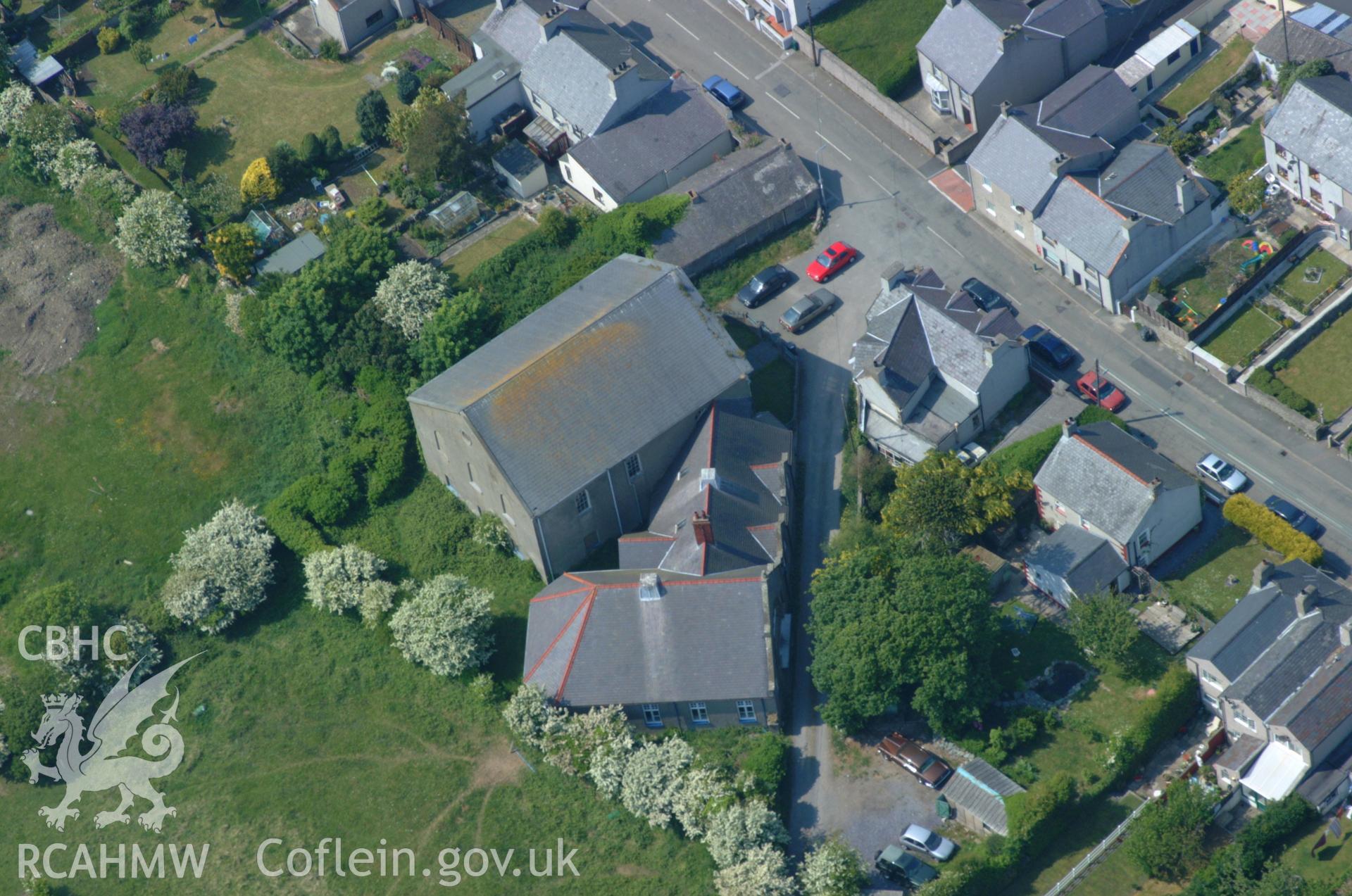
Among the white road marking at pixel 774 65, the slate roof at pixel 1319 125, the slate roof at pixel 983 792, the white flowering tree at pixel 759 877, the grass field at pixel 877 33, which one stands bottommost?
the white flowering tree at pixel 759 877

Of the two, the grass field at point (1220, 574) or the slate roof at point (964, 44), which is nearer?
the grass field at point (1220, 574)

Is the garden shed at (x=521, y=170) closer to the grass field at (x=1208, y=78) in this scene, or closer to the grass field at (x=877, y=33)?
the grass field at (x=877, y=33)

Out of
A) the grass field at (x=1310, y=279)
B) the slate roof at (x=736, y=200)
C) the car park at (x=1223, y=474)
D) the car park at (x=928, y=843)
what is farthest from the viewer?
the slate roof at (x=736, y=200)

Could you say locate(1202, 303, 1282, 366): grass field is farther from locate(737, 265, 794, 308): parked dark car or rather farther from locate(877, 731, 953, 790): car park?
locate(877, 731, 953, 790): car park

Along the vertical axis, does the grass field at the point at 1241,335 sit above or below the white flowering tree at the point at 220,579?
above

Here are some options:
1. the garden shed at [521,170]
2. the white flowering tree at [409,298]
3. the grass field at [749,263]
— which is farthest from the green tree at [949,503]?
the garden shed at [521,170]

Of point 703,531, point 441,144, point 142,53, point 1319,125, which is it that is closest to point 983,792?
point 703,531

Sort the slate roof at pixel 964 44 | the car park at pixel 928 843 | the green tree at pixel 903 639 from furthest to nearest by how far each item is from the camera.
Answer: the slate roof at pixel 964 44, the green tree at pixel 903 639, the car park at pixel 928 843
